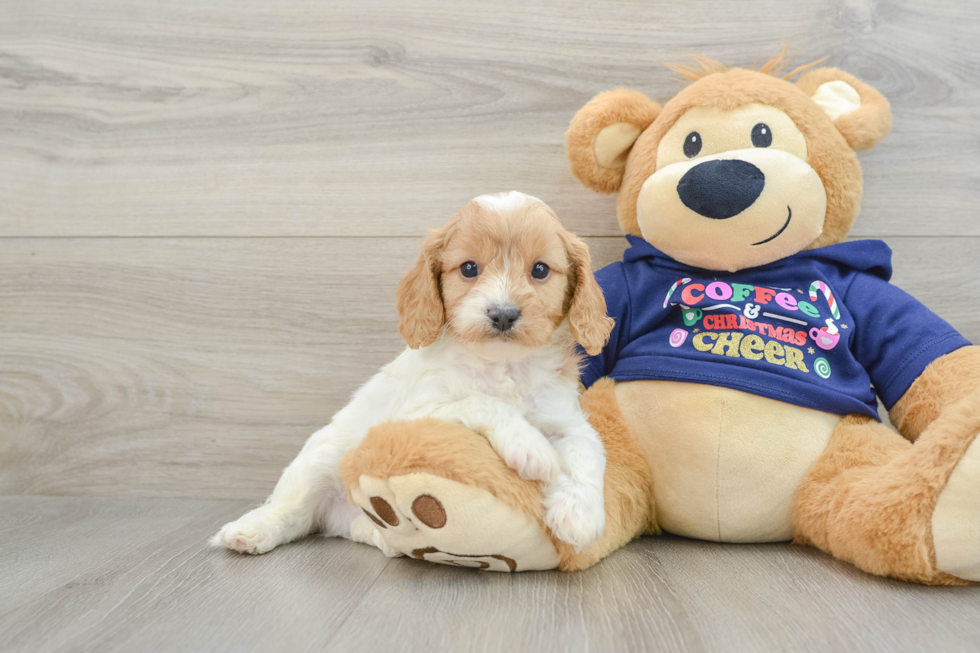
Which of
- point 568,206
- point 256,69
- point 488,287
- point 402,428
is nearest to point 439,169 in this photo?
point 568,206

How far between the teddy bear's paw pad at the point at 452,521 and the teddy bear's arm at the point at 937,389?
2.50ft

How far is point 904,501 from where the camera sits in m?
A: 1.08

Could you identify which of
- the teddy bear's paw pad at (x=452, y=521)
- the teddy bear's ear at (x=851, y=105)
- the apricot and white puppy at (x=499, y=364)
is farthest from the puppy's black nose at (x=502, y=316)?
the teddy bear's ear at (x=851, y=105)

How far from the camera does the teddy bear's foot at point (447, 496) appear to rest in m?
1.06

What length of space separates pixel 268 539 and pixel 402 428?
0.46 m

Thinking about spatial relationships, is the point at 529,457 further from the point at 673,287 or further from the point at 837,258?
the point at 837,258

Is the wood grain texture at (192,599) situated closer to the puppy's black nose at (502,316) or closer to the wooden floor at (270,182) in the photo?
the wooden floor at (270,182)

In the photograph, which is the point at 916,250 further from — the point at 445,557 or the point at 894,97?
the point at 445,557

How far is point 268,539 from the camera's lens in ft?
4.42

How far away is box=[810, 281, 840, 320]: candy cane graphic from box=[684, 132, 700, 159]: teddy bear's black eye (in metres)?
0.38


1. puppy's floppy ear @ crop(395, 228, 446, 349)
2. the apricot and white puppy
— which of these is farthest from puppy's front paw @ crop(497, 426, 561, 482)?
puppy's floppy ear @ crop(395, 228, 446, 349)

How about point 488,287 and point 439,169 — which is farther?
point 439,169

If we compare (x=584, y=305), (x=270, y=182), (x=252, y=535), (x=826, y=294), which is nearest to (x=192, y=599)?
(x=252, y=535)

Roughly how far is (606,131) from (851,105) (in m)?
0.55
